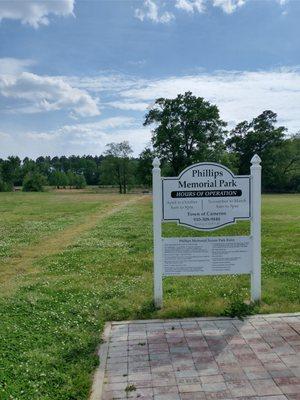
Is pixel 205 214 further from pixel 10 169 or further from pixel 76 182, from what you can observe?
pixel 76 182

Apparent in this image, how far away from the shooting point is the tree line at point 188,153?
5356 cm

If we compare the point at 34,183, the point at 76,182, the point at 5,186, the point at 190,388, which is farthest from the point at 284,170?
the point at 190,388

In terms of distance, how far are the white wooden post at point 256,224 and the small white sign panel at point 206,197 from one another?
0.10 m

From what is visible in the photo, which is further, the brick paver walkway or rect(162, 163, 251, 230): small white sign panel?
rect(162, 163, 251, 230): small white sign panel

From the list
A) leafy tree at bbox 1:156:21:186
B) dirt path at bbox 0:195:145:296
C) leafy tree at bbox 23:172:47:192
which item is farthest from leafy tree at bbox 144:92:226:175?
Result: leafy tree at bbox 1:156:21:186

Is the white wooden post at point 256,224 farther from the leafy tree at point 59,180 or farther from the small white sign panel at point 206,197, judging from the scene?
the leafy tree at point 59,180

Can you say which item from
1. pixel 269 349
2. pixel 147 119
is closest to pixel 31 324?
pixel 269 349

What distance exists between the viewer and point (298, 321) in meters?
6.16

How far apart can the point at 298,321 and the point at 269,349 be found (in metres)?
1.19

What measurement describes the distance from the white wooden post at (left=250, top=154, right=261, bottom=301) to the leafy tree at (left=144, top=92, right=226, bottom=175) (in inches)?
1775

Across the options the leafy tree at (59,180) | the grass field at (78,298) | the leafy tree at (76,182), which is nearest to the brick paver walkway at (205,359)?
the grass field at (78,298)

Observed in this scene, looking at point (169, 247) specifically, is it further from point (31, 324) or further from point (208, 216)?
point (31, 324)

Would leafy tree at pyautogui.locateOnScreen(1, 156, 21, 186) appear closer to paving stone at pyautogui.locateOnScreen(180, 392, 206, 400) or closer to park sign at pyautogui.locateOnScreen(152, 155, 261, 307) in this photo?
park sign at pyautogui.locateOnScreen(152, 155, 261, 307)

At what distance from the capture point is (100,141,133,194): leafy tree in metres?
86.3
